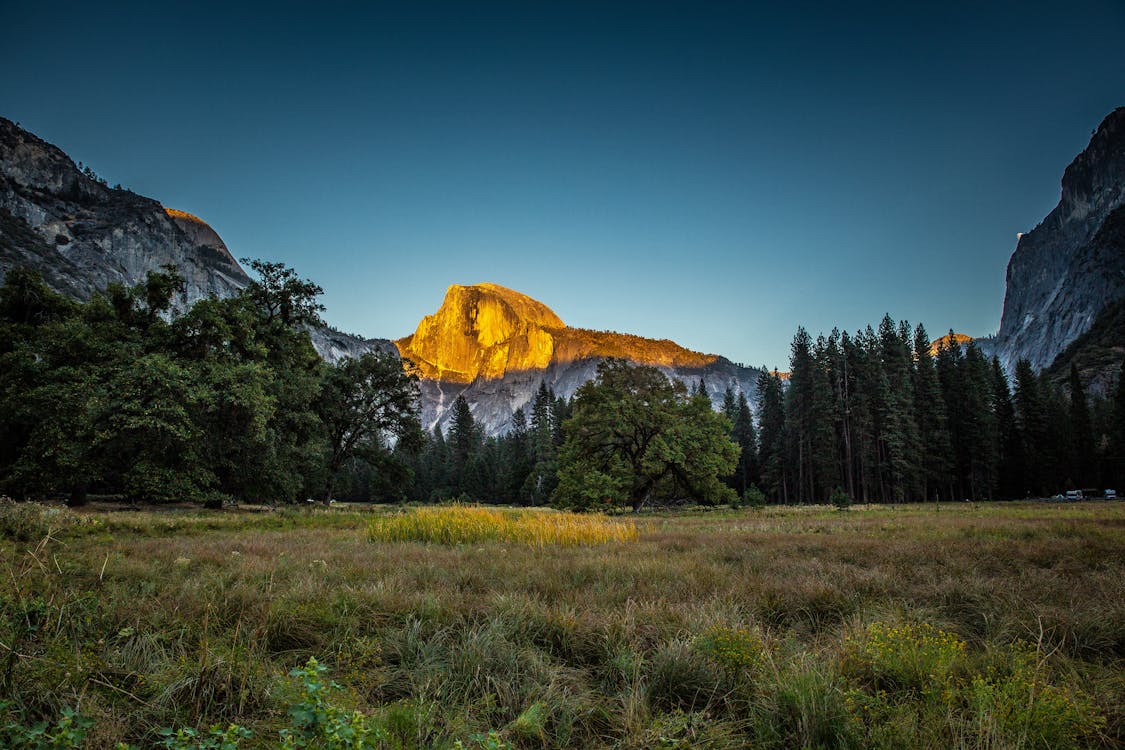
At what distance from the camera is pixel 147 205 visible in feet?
476

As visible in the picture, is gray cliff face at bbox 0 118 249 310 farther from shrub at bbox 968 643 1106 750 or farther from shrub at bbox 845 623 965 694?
shrub at bbox 968 643 1106 750

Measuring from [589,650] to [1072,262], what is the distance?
189 meters

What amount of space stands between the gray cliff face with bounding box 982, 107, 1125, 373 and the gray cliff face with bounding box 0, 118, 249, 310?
195686 millimetres

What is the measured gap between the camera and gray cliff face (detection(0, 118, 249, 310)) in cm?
9494

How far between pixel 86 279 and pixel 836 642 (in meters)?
135

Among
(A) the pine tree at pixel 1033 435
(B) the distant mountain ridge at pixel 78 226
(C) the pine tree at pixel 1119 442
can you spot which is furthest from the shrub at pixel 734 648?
(B) the distant mountain ridge at pixel 78 226

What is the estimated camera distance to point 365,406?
107ft

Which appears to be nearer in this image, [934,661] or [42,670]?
[42,670]

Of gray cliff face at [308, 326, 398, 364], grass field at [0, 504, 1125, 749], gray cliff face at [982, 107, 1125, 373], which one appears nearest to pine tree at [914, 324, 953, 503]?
grass field at [0, 504, 1125, 749]

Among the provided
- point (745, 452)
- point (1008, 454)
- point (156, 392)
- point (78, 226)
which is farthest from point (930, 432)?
point (78, 226)

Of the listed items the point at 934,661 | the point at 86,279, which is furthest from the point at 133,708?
the point at 86,279

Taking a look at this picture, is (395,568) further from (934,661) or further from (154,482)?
(154,482)

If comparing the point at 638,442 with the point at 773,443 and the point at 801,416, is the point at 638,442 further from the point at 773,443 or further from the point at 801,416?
the point at 773,443

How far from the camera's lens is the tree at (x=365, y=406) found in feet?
105
